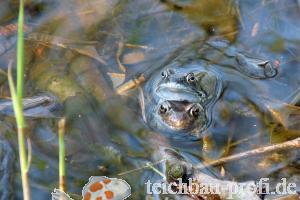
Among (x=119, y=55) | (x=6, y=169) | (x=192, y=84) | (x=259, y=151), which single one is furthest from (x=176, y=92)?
(x=6, y=169)

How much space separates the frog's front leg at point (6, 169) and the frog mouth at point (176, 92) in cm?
113

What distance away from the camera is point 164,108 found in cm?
325

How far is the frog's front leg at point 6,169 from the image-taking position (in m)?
2.80

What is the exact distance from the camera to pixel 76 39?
3777 millimetres

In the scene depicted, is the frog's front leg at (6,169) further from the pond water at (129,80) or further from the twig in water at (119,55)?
the twig in water at (119,55)

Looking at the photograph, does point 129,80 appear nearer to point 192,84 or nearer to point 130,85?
point 130,85

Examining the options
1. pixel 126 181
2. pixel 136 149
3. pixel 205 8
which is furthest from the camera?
pixel 205 8

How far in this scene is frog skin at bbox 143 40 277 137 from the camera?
3209mm

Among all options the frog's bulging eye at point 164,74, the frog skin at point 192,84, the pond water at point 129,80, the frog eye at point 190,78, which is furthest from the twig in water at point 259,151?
the frog's bulging eye at point 164,74

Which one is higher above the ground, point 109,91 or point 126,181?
point 109,91

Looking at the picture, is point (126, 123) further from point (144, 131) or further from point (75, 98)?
point (75, 98)

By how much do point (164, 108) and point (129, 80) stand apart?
0.45 m

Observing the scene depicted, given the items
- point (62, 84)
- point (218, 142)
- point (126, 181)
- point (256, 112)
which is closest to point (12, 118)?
point (62, 84)

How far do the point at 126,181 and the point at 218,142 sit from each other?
2.28 ft
